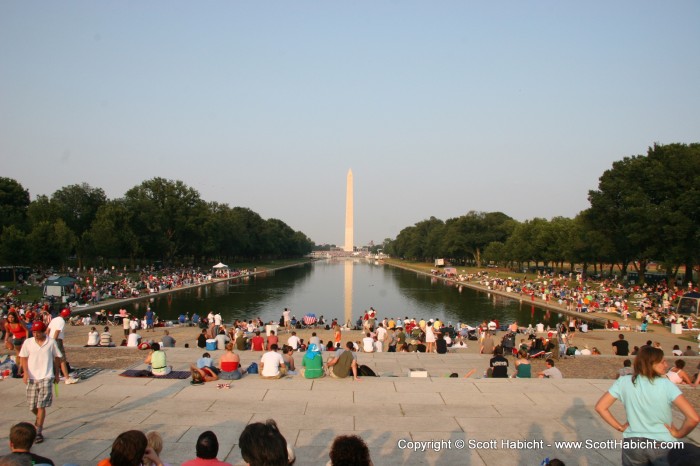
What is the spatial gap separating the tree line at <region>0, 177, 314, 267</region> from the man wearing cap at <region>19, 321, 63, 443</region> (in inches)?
1823

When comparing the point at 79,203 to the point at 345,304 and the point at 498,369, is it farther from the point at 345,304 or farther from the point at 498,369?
the point at 498,369

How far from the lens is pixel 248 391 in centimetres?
1027

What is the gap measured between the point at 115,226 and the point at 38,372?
6851cm

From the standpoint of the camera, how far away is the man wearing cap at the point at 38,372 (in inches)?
298

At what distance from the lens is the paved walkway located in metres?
7.13

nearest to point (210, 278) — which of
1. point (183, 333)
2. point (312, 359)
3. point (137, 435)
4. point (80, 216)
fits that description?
point (80, 216)

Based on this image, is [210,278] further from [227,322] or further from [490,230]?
[490,230]

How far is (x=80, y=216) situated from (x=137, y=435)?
90603 millimetres

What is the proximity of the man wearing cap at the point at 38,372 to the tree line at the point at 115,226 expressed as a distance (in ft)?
152

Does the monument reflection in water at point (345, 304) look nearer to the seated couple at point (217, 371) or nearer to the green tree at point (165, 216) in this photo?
the green tree at point (165, 216)

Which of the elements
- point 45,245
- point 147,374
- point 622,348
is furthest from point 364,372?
point 45,245

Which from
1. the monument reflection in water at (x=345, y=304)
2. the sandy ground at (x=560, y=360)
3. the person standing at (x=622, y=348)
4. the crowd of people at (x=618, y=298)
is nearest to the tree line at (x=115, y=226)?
the monument reflection in water at (x=345, y=304)

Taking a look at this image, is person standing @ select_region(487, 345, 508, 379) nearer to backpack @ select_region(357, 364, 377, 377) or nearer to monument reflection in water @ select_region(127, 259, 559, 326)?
backpack @ select_region(357, 364, 377, 377)

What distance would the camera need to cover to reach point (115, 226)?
70.6 metres
